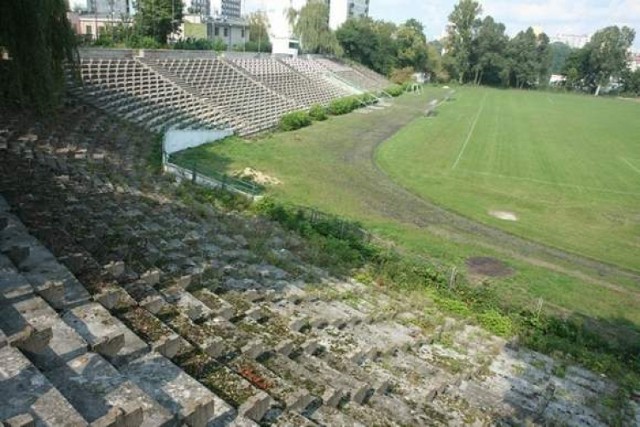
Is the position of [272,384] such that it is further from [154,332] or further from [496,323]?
[496,323]

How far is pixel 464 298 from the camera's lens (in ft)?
47.0

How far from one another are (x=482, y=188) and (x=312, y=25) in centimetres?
5667

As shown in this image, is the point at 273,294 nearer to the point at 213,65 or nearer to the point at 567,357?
the point at 567,357

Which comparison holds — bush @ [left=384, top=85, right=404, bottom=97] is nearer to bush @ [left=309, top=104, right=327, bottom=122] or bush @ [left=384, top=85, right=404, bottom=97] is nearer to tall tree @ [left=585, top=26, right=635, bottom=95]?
bush @ [left=309, top=104, right=327, bottom=122]

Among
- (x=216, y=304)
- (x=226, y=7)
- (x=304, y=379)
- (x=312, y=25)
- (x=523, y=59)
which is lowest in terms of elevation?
(x=304, y=379)

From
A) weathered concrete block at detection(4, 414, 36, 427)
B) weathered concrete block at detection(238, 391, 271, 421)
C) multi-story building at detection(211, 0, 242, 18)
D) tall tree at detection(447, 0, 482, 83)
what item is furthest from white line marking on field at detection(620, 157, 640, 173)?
multi-story building at detection(211, 0, 242, 18)

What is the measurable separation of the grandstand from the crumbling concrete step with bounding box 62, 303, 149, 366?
19.4m

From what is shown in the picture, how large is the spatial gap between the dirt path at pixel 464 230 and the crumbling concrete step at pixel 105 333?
14.9m

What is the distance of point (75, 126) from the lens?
22.8 meters

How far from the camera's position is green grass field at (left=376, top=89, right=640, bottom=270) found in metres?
21.7

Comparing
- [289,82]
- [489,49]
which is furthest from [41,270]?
[489,49]

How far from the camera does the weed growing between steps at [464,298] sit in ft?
39.7

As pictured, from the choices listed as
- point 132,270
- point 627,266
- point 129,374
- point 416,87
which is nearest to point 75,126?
point 132,270

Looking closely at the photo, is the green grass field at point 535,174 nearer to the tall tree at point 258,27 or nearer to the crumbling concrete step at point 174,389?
the crumbling concrete step at point 174,389
